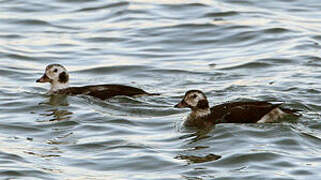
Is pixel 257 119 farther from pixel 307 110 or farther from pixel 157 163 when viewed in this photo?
pixel 157 163

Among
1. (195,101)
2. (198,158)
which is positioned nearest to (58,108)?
(195,101)

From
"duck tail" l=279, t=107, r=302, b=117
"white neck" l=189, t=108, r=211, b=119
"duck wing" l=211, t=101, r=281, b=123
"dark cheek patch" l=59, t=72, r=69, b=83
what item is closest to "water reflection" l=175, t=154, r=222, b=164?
"duck wing" l=211, t=101, r=281, b=123

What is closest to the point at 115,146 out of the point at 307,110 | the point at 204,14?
the point at 307,110

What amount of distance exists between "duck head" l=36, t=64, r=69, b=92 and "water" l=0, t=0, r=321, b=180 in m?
0.27

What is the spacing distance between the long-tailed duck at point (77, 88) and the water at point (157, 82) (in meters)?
0.11

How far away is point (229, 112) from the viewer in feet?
41.8

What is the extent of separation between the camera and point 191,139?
12242 millimetres

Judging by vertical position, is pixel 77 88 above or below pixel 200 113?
above

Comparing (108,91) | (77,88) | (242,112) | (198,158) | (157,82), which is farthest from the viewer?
(157,82)

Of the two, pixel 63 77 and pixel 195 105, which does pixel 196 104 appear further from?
pixel 63 77

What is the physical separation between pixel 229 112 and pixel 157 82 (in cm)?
349

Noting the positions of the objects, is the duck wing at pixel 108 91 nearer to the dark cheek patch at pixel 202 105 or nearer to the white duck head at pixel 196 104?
the white duck head at pixel 196 104

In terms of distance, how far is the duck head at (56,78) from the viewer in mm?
15242

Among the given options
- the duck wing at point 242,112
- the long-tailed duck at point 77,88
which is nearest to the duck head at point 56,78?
the long-tailed duck at point 77,88
